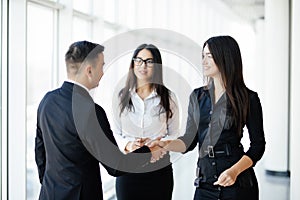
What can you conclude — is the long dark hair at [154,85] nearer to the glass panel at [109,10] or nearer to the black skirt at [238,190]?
the black skirt at [238,190]

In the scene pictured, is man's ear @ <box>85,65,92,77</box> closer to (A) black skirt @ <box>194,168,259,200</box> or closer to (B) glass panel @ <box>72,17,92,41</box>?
(A) black skirt @ <box>194,168,259,200</box>

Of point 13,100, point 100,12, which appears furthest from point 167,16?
point 13,100

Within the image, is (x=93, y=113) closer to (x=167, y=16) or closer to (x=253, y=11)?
(x=167, y=16)

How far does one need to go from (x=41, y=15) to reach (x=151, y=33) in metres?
1.42

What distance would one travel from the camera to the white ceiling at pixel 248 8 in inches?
364

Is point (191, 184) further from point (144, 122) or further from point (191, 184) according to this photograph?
point (144, 122)

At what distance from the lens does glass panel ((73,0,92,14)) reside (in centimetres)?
438

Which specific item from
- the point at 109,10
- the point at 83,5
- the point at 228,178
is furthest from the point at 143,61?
the point at 109,10

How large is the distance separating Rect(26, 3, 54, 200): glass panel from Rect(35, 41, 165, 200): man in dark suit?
66.8 inches

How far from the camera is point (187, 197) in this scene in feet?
15.6

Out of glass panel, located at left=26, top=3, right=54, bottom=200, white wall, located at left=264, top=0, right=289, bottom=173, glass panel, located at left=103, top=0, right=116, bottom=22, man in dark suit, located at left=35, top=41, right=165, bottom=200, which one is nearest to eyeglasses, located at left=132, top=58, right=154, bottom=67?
man in dark suit, located at left=35, top=41, right=165, bottom=200

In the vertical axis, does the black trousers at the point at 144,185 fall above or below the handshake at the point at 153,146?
below

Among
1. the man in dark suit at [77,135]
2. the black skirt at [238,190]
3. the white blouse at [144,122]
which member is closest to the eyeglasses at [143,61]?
the white blouse at [144,122]

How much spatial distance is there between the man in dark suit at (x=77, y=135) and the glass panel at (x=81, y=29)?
2549 mm
